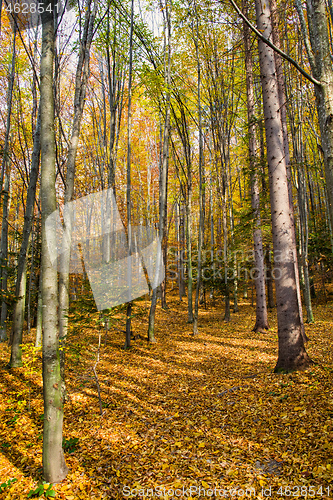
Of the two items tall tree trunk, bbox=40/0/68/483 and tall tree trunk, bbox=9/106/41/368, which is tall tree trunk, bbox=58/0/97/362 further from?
tall tree trunk, bbox=9/106/41/368

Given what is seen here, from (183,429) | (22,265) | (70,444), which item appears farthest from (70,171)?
(183,429)

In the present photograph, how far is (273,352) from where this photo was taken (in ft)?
20.5

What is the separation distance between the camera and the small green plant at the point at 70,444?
9.94 ft

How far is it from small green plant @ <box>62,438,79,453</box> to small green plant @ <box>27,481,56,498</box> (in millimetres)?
686

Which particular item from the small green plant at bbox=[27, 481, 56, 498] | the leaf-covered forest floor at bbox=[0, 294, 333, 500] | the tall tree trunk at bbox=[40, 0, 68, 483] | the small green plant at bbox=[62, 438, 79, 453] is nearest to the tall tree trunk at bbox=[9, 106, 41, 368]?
the leaf-covered forest floor at bbox=[0, 294, 333, 500]

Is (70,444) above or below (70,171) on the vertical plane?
below

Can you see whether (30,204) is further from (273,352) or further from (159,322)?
(159,322)

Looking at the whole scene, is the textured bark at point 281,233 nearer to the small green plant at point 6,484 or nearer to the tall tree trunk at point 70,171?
the tall tree trunk at point 70,171

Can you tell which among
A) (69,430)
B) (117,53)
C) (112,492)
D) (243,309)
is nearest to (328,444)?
(112,492)

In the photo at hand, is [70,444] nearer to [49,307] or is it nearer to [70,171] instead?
[49,307]

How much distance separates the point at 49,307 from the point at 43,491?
1.58 m

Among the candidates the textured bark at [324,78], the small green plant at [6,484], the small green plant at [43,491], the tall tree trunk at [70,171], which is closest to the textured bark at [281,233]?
the textured bark at [324,78]

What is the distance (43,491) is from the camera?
7.54 feet

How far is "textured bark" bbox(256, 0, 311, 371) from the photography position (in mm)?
4289
